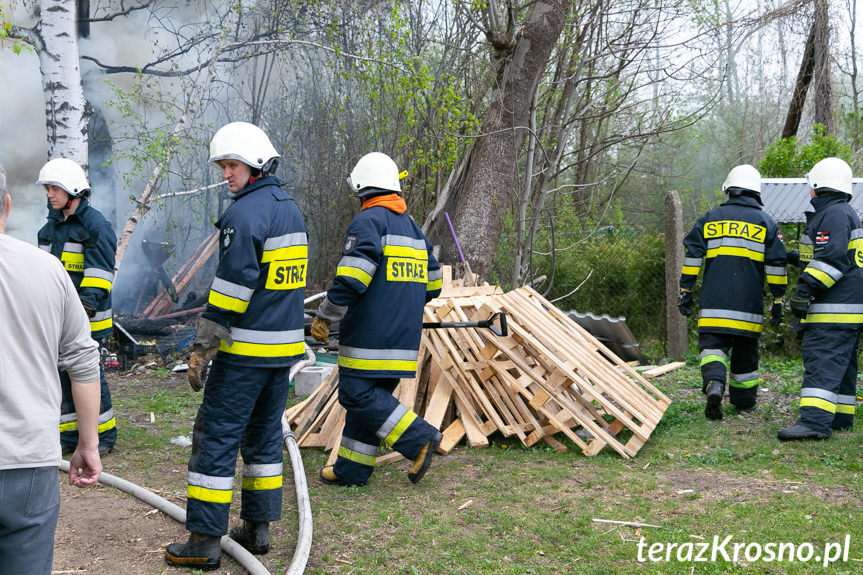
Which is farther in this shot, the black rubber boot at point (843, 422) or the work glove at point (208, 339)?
the black rubber boot at point (843, 422)

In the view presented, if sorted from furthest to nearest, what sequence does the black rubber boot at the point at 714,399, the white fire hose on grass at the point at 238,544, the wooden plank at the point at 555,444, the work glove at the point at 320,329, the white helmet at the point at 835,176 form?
the black rubber boot at the point at 714,399 → the white helmet at the point at 835,176 → the wooden plank at the point at 555,444 → the work glove at the point at 320,329 → the white fire hose on grass at the point at 238,544

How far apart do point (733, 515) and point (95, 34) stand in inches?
354

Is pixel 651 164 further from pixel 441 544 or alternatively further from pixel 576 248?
pixel 441 544

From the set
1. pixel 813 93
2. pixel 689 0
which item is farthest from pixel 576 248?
pixel 813 93

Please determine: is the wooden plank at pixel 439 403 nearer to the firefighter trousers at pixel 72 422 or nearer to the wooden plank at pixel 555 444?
the wooden plank at pixel 555 444

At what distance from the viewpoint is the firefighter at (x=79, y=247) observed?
5.11 meters

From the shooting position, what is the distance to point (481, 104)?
32.6 ft

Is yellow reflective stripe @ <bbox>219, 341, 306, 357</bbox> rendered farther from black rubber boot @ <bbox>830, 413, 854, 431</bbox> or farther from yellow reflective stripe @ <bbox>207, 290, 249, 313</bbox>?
black rubber boot @ <bbox>830, 413, 854, 431</bbox>

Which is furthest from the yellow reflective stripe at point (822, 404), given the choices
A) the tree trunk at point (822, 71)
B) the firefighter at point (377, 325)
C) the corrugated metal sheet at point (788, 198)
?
the tree trunk at point (822, 71)

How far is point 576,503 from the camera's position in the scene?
14.2 ft

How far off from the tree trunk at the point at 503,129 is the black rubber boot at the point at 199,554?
5.27 meters

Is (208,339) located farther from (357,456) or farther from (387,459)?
(387,459)

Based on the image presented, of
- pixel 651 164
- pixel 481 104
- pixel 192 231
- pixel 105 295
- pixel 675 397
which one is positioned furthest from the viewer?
pixel 651 164

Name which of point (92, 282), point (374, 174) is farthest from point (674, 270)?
point (92, 282)
